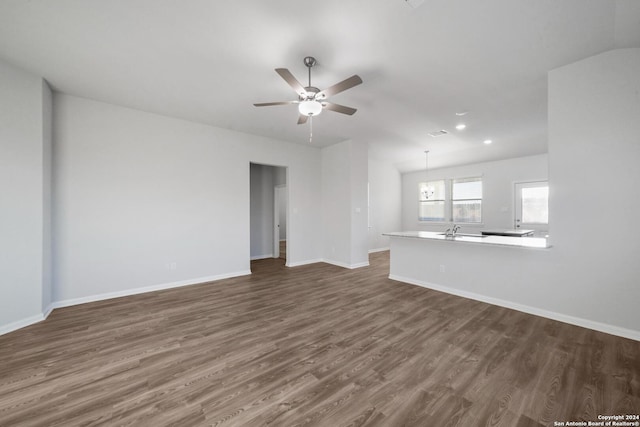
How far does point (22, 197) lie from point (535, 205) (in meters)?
9.46

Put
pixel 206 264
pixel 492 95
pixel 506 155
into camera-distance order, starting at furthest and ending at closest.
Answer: pixel 506 155
pixel 206 264
pixel 492 95

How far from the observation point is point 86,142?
11.5ft

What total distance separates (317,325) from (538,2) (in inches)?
141

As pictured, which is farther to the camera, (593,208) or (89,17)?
(593,208)

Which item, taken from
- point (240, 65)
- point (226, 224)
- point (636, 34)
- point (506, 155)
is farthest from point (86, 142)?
point (506, 155)

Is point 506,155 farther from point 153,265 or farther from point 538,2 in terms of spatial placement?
point 153,265

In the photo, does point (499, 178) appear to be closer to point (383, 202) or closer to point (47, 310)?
point (383, 202)

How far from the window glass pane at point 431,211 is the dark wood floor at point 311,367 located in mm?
5085

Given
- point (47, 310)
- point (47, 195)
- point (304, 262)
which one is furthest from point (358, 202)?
point (47, 310)

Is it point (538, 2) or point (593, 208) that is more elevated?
point (538, 2)

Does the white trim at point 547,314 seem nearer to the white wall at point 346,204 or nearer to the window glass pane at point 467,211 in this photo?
the white wall at point 346,204

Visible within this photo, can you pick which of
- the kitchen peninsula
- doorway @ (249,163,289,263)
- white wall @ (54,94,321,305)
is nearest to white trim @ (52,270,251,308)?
white wall @ (54,94,321,305)

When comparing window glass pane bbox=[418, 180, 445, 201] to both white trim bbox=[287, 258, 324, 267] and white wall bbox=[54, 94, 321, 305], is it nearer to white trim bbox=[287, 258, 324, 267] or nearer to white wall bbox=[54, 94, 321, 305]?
white trim bbox=[287, 258, 324, 267]

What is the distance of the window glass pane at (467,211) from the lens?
7.10 m
